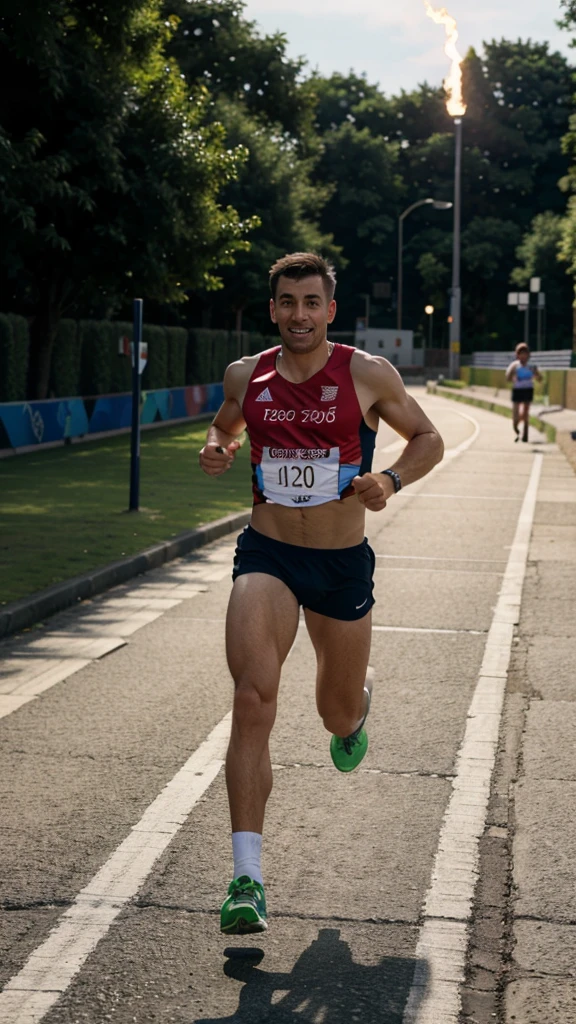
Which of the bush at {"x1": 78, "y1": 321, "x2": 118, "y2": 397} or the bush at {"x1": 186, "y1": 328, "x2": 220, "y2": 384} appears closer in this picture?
the bush at {"x1": 78, "y1": 321, "x2": 118, "y2": 397}

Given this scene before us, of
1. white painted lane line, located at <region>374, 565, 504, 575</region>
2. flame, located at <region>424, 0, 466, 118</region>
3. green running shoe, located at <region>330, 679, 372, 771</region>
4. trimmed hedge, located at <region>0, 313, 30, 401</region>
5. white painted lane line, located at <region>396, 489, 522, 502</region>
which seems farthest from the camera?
trimmed hedge, located at <region>0, 313, 30, 401</region>

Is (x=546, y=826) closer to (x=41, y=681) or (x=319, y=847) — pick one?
(x=319, y=847)

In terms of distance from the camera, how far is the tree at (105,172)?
80.1 ft

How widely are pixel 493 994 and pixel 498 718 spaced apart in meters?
3.33

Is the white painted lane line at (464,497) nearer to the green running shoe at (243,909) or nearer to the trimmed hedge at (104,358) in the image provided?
the trimmed hedge at (104,358)

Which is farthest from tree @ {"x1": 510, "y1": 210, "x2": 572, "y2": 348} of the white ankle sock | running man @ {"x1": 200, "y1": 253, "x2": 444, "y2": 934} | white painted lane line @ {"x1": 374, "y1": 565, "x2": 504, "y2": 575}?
the white ankle sock

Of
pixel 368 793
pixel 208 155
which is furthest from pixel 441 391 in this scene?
pixel 368 793

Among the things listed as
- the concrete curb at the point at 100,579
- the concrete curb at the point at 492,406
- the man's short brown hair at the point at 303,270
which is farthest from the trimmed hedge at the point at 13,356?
the man's short brown hair at the point at 303,270

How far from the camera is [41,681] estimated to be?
8055mm

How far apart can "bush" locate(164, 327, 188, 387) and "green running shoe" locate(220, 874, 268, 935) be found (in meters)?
37.3

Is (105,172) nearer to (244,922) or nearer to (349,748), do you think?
(349,748)

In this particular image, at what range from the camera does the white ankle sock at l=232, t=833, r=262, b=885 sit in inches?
173

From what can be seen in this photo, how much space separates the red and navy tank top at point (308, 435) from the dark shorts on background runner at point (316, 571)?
6.1 inches

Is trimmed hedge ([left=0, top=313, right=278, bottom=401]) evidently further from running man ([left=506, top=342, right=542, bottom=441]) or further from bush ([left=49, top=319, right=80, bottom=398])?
running man ([left=506, top=342, right=542, bottom=441])
